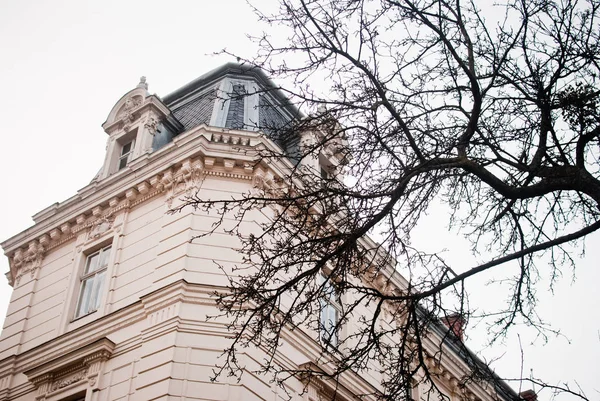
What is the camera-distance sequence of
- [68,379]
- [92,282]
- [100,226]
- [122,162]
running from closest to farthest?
1. [68,379]
2. [92,282]
3. [100,226]
4. [122,162]

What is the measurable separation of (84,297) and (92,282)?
385 mm

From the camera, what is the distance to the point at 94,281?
1788 cm

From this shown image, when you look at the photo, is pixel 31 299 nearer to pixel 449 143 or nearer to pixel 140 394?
pixel 140 394

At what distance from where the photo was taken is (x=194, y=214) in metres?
16.8

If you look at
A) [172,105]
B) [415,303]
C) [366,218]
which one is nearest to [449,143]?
[366,218]

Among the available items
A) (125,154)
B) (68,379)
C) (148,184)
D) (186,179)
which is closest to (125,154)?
(125,154)

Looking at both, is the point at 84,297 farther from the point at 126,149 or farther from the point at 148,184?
the point at 126,149

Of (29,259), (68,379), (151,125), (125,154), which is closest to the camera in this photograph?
(68,379)

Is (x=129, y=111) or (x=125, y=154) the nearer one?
(x=125, y=154)

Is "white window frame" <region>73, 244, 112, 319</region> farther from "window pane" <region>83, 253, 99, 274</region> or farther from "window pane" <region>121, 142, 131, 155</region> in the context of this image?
"window pane" <region>121, 142, 131, 155</region>

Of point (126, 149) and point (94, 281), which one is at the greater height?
point (126, 149)

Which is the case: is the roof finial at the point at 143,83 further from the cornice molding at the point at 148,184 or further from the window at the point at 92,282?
the window at the point at 92,282

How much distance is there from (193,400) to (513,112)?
775cm

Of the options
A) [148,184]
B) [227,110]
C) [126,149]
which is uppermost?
[227,110]
